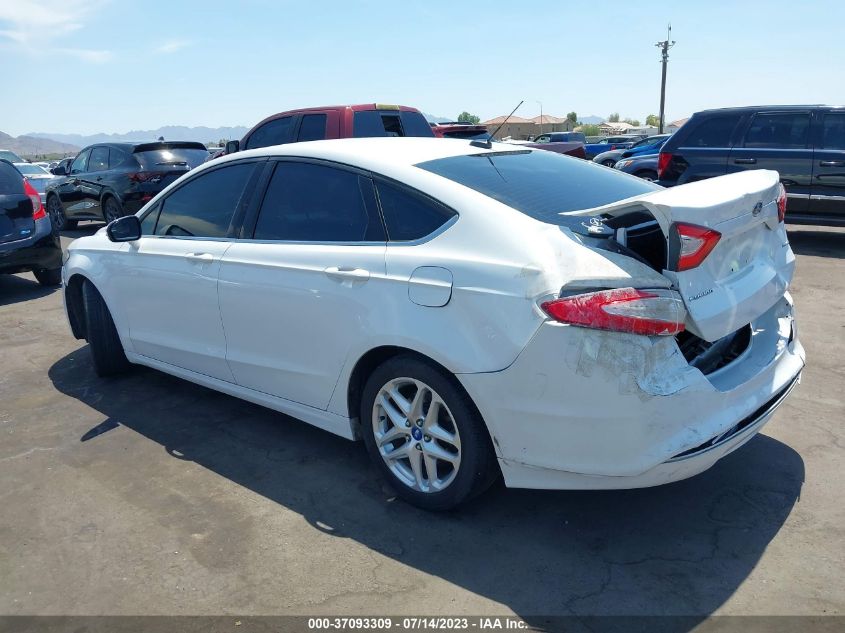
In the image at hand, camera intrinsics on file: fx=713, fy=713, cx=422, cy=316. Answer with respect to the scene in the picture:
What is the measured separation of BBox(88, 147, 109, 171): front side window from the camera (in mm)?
12719

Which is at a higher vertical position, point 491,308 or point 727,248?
point 727,248

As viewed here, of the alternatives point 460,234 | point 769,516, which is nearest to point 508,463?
point 460,234

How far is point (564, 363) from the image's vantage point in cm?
267

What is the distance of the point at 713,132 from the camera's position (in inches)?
377

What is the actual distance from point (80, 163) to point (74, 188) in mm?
502

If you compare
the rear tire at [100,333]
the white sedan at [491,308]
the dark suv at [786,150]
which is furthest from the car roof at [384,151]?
the dark suv at [786,150]

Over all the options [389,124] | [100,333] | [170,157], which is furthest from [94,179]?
[100,333]

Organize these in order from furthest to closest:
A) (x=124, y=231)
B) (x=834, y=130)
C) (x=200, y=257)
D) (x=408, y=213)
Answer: (x=834, y=130) → (x=124, y=231) → (x=200, y=257) → (x=408, y=213)

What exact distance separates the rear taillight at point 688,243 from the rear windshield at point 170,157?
1114cm

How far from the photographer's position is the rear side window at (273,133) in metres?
9.48

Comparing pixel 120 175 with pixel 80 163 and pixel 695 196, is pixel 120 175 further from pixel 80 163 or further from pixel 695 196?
pixel 695 196

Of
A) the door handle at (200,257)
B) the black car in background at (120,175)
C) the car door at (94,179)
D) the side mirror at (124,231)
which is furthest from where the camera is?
the car door at (94,179)

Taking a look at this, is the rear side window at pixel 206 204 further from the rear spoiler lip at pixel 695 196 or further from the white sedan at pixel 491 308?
the rear spoiler lip at pixel 695 196

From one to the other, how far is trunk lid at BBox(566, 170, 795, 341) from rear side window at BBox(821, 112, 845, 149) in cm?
681
